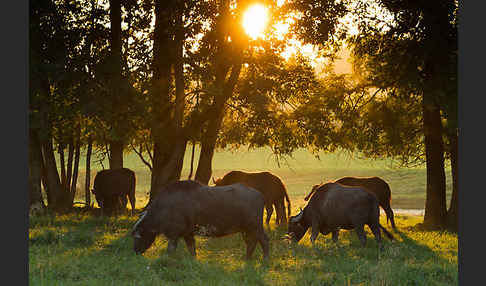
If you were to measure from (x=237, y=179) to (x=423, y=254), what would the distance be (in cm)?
917

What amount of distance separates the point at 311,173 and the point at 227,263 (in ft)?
347

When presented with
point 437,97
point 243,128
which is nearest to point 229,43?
point 243,128

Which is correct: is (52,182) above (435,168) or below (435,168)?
below

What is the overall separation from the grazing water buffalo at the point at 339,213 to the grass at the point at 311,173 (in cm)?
2436

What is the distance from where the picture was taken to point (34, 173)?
2392 cm

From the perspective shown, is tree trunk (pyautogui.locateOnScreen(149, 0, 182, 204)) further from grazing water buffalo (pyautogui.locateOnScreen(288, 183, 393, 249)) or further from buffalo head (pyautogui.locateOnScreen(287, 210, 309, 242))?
grazing water buffalo (pyautogui.locateOnScreen(288, 183, 393, 249))

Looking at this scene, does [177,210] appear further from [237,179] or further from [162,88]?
[162,88]

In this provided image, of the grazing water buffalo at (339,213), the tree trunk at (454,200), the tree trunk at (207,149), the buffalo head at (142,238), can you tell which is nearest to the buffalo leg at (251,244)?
the buffalo head at (142,238)

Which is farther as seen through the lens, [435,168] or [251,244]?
[435,168]

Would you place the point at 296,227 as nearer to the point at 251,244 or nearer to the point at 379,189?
the point at 251,244

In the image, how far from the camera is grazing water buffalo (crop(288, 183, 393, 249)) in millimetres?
17031

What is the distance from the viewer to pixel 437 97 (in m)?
20.1

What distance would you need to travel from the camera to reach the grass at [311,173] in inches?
2498

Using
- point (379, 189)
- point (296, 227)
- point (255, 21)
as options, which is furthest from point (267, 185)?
point (255, 21)
